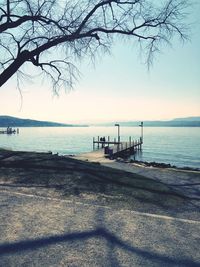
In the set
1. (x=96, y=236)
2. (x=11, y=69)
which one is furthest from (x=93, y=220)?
(x=11, y=69)

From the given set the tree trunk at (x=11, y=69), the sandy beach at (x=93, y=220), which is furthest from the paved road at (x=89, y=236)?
the tree trunk at (x=11, y=69)

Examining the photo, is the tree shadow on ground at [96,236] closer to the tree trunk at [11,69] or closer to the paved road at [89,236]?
the paved road at [89,236]

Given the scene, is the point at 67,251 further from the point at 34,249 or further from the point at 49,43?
the point at 49,43

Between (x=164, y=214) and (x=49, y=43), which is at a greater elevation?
(x=49, y=43)

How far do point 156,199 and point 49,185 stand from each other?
3297mm

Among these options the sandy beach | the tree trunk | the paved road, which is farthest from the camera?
the tree trunk

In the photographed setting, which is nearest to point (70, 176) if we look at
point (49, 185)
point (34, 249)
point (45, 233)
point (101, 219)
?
point (49, 185)

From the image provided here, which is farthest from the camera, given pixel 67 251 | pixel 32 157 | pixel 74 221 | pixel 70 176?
pixel 32 157

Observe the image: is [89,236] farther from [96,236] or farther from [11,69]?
[11,69]

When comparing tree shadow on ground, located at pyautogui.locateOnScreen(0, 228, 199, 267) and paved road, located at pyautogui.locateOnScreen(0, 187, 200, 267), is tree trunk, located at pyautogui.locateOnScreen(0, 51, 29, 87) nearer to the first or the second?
paved road, located at pyautogui.locateOnScreen(0, 187, 200, 267)

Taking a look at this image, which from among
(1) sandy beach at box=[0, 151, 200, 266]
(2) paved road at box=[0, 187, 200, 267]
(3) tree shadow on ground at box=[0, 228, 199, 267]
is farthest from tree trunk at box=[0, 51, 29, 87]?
(3) tree shadow on ground at box=[0, 228, 199, 267]

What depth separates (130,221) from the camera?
246 inches

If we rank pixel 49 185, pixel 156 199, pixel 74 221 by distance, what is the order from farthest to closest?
1. pixel 49 185
2. pixel 156 199
3. pixel 74 221

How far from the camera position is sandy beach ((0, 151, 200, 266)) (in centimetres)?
454
